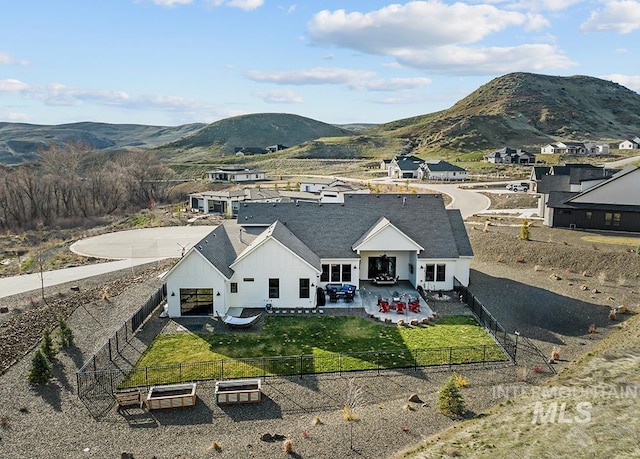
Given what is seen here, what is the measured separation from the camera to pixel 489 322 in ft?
81.3

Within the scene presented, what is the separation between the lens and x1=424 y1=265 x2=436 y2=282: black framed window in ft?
98.7

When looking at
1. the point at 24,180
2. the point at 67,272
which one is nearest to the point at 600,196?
the point at 67,272

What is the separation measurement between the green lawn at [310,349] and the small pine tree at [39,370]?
3249 mm

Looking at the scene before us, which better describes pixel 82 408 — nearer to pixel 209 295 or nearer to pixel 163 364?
pixel 163 364

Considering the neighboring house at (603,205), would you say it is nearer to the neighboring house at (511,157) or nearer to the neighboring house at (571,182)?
the neighboring house at (571,182)

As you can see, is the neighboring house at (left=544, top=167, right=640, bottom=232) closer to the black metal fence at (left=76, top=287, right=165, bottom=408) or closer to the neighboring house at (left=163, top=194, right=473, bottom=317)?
the neighboring house at (left=163, top=194, right=473, bottom=317)

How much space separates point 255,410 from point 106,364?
7.66 meters

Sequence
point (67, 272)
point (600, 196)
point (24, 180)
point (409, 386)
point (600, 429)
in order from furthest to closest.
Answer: point (24, 180) < point (600, 196) < point (67, 272) < point (409, 386) < point (600, 429)

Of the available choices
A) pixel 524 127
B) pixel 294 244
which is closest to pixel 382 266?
pixel 294 244

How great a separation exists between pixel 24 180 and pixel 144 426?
215 ft

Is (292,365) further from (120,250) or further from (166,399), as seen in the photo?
(120,250)

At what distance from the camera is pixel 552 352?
68.2 ft

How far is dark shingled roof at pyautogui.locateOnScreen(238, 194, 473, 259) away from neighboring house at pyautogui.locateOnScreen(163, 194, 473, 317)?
65 millimetres

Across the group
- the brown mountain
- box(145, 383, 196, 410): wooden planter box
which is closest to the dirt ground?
box(145, 383, 196, 410): wooden planter box
